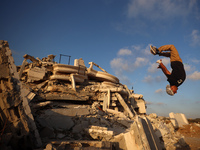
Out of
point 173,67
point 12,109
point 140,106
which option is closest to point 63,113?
point 12,109

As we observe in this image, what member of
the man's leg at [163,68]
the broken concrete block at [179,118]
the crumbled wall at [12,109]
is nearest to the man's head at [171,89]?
the man's leg at [163,68]

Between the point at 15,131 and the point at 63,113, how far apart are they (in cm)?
288

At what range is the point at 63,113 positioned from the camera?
5934 mm

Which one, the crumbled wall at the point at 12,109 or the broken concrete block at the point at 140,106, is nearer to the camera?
the crumbled wall at the point at 12,109

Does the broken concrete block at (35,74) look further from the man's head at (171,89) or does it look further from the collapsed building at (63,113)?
the man's head at (171,89)

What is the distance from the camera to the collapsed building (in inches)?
130

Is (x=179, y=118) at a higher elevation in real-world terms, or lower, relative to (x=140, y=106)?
lower

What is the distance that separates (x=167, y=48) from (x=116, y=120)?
14.9 ft

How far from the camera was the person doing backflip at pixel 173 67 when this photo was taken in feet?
13.0

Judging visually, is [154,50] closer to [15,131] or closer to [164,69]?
[164,69]

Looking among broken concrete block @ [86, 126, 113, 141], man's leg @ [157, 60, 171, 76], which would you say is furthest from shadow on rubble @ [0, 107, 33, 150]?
man's leg @ [157, 60, 171, 76]

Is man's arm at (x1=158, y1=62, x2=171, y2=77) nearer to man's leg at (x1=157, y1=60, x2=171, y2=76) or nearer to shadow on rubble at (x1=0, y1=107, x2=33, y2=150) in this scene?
man's leg at (x1=157, y1=60, x2=171, y2=76)

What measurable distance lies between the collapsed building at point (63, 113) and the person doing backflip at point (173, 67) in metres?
1.45

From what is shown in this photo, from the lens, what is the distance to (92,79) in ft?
37.6
